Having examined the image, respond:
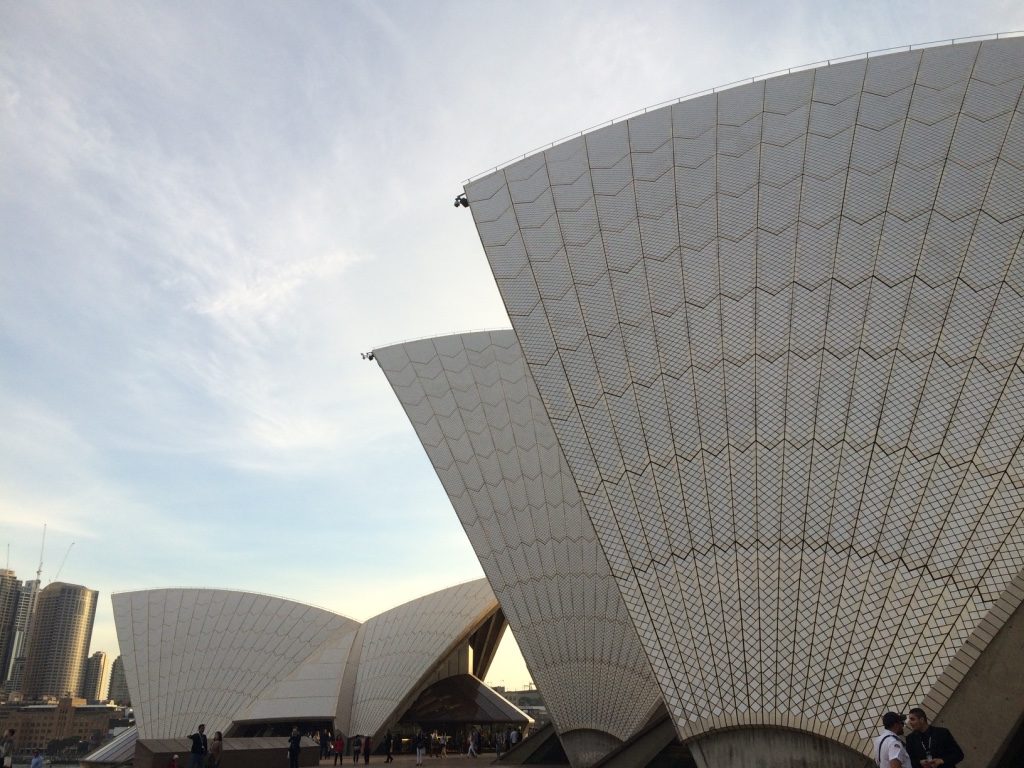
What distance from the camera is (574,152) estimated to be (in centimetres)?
1828

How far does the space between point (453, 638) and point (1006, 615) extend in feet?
80.8

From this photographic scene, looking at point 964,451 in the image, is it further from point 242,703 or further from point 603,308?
point 242,703

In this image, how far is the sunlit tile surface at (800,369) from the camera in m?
10.6

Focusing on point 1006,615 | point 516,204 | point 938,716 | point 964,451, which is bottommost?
point 938,716

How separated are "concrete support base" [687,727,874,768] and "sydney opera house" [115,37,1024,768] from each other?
4 centimetres

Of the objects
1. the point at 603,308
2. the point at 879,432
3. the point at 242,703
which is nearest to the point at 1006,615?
the point at 879,432

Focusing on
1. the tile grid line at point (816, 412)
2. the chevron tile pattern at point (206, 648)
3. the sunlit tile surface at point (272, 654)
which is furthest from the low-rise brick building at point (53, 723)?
the tile grid line at point (816, 412)

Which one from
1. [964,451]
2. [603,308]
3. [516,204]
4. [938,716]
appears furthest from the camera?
[516,204]

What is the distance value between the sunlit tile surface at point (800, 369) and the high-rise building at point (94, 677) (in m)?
199

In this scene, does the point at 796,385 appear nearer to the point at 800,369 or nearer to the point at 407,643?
the point at 800,369

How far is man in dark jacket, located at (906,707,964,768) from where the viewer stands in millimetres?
6211

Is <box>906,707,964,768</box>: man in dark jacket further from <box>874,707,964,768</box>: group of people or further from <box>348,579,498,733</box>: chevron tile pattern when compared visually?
<box>348,579,498,733</box>: chevron tile pattern

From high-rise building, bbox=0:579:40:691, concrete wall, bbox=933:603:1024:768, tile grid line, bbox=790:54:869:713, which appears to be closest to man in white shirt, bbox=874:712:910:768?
concrete wall, bbox=933:603:1024:768

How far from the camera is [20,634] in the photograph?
174 metres
